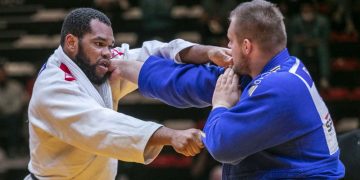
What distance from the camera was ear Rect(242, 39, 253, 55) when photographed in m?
3.45

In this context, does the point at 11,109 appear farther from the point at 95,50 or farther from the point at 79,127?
the point at 79,127

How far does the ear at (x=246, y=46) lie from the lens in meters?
3.45

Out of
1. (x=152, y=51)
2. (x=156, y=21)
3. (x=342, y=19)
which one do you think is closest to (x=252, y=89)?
(x=152, y=51)

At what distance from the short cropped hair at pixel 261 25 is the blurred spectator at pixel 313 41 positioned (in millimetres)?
7553

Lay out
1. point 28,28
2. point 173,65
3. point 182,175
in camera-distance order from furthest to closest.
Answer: point 28,28 < point 182,175 < point 173,65

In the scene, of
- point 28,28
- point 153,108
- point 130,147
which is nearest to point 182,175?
point 153,108

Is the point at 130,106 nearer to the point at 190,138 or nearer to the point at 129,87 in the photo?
the point at 129,87

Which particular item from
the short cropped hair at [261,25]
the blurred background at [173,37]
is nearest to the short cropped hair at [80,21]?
the short cropped hair at [261,25]

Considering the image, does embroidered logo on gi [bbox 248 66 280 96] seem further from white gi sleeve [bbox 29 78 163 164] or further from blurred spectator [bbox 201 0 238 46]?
blurred spectator [bbox 201 0 238 46]

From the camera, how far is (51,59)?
4.09m

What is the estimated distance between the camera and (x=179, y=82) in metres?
3.81

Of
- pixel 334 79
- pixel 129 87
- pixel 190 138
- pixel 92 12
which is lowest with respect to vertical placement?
pixel 334 79

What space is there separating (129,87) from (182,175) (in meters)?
6.82

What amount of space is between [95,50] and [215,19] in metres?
8.30
